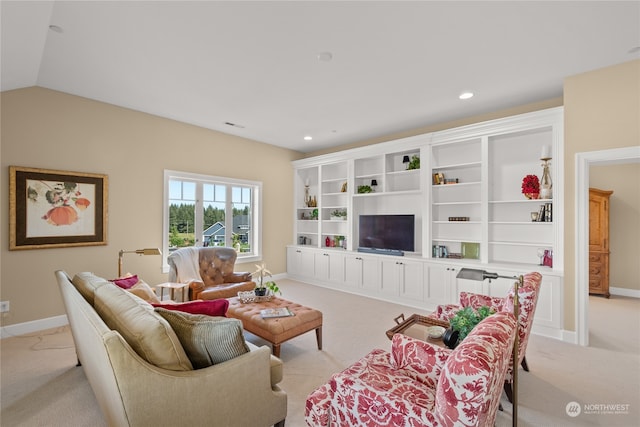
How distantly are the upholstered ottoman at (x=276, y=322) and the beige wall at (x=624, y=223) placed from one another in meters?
5.72

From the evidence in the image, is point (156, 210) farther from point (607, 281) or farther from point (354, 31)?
point (607, 281)

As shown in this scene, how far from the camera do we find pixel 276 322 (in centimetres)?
269

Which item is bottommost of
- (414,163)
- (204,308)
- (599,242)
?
(204,308)

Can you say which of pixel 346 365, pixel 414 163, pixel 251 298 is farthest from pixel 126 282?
pixel 414 163

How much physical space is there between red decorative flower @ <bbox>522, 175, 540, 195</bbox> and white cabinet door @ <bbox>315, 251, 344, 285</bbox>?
9.95ft

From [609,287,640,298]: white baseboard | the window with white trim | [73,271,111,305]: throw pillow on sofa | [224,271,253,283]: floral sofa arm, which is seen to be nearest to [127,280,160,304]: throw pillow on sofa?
[73,271,111,305]: throw pillow on sofa

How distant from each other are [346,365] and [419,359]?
1.19m

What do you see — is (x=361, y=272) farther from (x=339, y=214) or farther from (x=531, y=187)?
(x=531, y=187)

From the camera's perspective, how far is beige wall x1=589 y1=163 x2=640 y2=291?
4.98m

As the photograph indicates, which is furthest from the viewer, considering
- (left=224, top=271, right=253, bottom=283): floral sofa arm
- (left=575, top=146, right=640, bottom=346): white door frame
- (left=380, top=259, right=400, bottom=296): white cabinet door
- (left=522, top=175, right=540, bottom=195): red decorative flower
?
(left=380, top=259, right=400, bottom=296): white cabinet door

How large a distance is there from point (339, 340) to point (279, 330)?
0.94 meters

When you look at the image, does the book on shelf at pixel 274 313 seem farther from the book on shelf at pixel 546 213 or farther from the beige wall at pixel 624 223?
the beige wall at pixel 624 223

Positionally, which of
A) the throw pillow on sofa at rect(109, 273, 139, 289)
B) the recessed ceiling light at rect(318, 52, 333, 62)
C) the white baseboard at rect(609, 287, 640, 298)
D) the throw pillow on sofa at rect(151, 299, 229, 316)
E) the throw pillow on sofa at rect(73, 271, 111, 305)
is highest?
the recessed ceiling light at rect(318, 52, 333, 62)

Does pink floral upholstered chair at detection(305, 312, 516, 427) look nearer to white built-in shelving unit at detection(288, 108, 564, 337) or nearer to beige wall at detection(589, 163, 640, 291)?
white built-in shelving unit at detection(288, 108, 564, 337)
